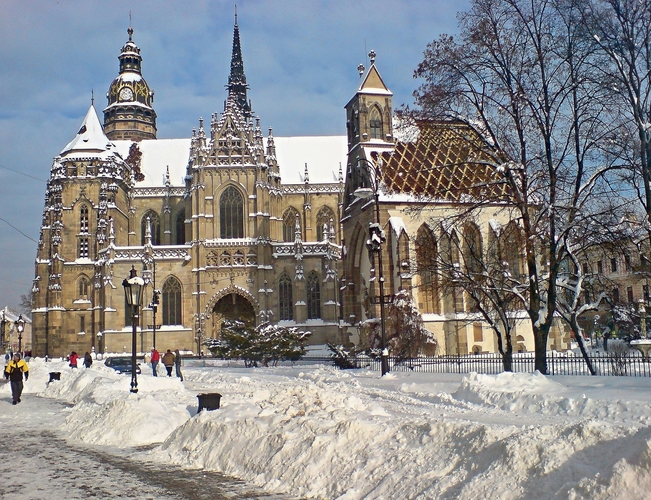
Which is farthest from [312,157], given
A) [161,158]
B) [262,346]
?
[262,346]

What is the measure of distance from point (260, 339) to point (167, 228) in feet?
91.9

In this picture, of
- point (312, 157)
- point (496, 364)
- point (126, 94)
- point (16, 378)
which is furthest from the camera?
point (126, 94)

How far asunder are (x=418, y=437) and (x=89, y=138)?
193ft

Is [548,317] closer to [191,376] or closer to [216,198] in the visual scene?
[191,376]

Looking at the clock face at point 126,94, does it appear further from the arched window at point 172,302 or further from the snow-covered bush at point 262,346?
the snow-covered bush at point 262,346

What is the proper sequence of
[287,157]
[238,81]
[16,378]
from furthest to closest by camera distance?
[238,81], [287,157], [16,378]

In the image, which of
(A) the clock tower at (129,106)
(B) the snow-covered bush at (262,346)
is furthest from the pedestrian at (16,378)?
(A) the clock tower at (129,106)

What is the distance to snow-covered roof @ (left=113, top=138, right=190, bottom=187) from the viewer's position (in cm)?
6494

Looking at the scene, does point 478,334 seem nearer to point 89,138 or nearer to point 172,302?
point 172,302

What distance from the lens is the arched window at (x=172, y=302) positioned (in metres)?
52.8

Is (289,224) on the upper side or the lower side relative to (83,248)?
upper

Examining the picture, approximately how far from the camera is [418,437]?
29.0 ft

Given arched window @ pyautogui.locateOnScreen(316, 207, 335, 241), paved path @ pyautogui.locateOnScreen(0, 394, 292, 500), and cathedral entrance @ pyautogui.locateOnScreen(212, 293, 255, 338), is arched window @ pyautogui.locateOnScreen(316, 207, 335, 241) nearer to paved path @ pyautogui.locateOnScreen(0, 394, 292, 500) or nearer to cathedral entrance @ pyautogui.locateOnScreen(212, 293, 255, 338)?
cathedral entrance @ pyautogui.locateOnScreen(212, 293, 255, 338)

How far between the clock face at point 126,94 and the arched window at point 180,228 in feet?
68.3
